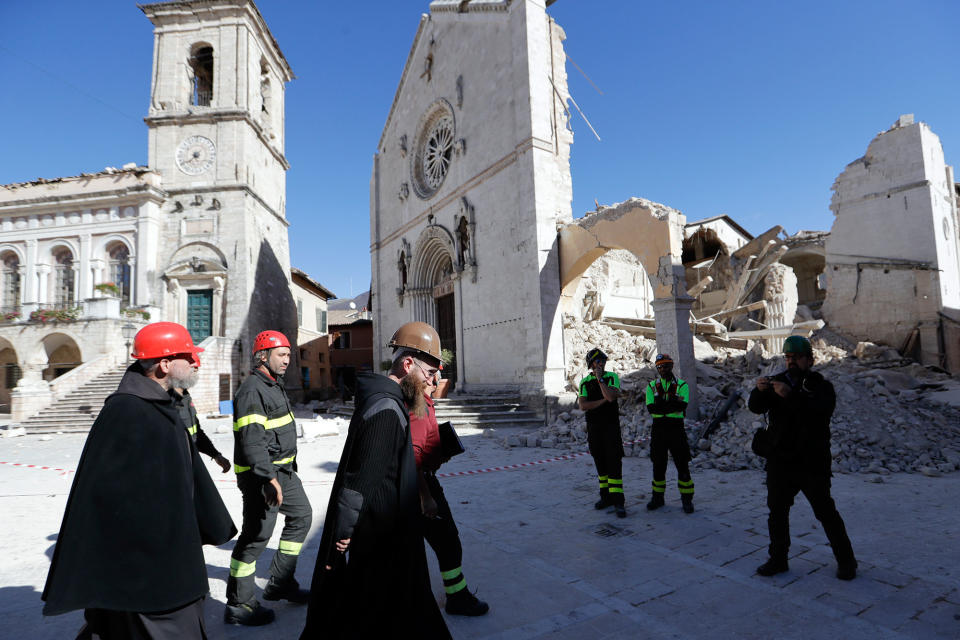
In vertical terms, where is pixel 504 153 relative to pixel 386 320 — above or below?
above

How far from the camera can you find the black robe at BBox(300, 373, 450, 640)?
2086mm

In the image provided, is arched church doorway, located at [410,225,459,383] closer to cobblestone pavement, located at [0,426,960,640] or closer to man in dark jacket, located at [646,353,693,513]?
cobblestone pavement, located at [0,426,960,640]

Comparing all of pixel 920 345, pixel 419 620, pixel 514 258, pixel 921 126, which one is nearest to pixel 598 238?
pixel 514 258

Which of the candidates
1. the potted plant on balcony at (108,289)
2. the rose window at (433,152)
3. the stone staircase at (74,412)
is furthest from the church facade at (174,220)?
the rose window at (433,152)

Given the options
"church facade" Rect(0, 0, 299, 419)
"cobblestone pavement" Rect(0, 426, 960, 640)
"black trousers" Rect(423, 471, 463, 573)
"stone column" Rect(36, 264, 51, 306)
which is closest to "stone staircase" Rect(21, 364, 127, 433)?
"church facade" Rect(0, 0, 299, 419)

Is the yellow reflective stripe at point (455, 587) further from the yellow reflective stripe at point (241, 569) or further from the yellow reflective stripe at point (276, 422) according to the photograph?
the yellow reflective stripe at point (276, 422)

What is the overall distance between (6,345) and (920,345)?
106 feet

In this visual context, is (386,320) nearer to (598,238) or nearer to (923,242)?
(598,238)

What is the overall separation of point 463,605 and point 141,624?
1872 mm

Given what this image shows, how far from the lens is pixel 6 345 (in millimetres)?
19469

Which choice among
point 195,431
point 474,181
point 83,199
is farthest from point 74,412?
point 195,431

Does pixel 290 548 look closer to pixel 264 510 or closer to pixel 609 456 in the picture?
pixel 264 510

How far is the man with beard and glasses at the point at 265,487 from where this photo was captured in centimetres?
308

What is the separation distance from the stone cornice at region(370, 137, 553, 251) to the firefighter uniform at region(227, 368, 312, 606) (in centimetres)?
1108
